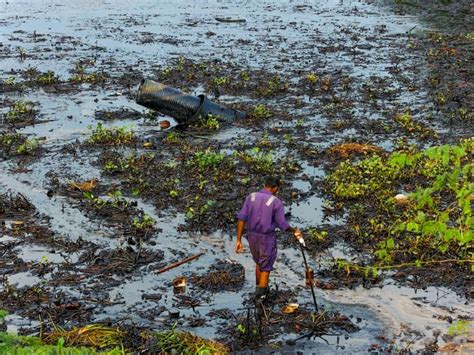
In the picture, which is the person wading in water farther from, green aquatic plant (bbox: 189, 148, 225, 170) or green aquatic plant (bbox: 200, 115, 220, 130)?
green aquatic plant (bbox: 200, 115, 220, 130)

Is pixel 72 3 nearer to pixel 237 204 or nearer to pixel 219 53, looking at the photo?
pixel 219 53

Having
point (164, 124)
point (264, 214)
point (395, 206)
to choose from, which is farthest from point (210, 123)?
point (264, 214)

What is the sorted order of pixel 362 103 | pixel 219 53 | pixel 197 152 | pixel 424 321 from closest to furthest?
pixel 424 321 → pixel 197 152 → pixel 362 103 → pixel 219 53

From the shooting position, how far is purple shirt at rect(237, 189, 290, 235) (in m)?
7.88

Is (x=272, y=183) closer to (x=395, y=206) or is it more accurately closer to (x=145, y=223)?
(x=145, y=223)

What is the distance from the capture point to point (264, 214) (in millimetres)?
7902

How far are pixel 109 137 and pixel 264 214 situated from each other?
6574 mm

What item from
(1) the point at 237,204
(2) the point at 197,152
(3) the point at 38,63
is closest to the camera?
(1) the point at 237,204

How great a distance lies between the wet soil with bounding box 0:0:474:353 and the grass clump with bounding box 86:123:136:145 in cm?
12

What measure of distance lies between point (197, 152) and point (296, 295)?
516cm

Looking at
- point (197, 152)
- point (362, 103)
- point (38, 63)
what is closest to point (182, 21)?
point (38, 63)

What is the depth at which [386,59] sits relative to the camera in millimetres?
21453

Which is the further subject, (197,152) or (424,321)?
(197,152)

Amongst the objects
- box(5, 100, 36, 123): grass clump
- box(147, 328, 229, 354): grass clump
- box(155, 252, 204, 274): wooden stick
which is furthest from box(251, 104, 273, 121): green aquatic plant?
box(147, 328, 229, 354): grass clump
